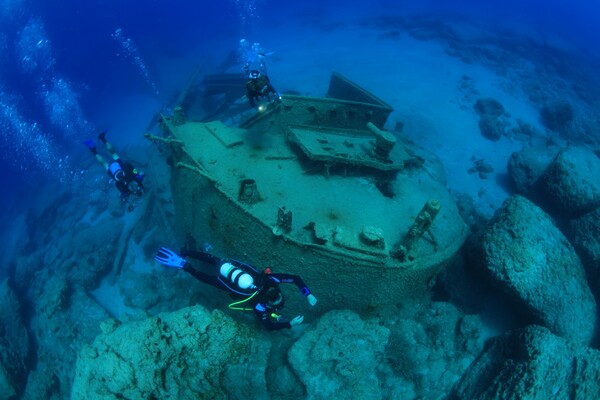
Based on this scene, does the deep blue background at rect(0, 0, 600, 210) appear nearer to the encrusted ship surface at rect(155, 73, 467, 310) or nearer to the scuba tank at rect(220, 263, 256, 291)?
the encrusted ship surface at rect(155, 73, 467, 310)

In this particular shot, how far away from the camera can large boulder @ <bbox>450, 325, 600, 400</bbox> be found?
4527mm

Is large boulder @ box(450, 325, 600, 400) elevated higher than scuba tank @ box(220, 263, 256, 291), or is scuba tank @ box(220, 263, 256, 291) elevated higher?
scuba tank @ box(220, 263, 256, 291)

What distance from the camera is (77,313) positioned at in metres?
9.00

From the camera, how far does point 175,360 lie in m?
4.18

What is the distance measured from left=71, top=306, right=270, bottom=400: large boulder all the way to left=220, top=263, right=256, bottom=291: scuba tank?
59 cm

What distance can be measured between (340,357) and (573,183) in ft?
24.1

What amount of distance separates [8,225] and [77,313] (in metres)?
19.3

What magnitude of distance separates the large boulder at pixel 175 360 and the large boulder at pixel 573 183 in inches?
318

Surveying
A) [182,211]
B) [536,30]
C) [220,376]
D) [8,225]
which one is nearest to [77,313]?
[182,211]

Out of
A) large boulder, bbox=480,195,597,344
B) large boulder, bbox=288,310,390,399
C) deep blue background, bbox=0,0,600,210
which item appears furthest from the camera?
deep blue background, bbox=0,0,600,210

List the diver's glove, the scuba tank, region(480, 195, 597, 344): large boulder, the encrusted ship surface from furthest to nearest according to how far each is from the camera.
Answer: region(480, 195, 597, 344): large boulder, the diver's glove, the encrusted ship surface, the scuba tank

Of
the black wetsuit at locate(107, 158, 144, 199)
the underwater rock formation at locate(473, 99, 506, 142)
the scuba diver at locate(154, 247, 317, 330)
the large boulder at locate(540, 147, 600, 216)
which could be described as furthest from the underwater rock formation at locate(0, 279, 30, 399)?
the underwater rock formation at locate(473, 99, 506, 142)

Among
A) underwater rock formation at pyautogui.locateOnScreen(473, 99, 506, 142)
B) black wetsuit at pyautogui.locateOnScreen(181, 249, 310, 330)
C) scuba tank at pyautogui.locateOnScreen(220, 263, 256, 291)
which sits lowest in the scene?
underwater rock formation at pyautogui.locateOnScreen(473, 99, 506, 142)

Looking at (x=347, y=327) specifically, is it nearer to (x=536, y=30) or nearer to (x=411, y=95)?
(x=411, y=95)
